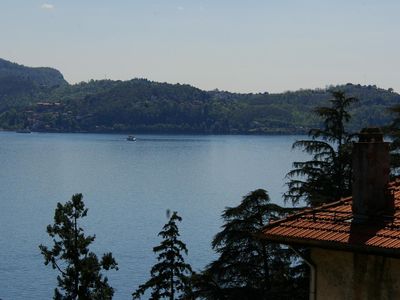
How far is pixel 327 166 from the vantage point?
25750 mm

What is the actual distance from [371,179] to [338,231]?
119 cm

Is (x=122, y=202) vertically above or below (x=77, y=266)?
below

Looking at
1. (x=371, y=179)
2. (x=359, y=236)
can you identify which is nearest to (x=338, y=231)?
(x=359, y=236)

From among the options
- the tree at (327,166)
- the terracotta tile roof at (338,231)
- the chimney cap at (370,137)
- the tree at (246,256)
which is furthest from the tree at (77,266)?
the chimney cap at (370,137)

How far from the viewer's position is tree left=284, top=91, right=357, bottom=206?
25000 mm

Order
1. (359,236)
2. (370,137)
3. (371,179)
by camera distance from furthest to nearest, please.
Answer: (370,137) → (371,179) → (359,236)

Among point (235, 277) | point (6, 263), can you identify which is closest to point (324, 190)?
point (235, 277)

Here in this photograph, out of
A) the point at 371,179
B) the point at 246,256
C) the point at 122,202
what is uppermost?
the point at 371,179

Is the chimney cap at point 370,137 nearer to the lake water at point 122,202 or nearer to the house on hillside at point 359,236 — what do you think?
the house on hillside at point 359,236

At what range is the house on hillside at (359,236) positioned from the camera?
391 inches

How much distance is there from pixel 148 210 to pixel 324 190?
7269 cm

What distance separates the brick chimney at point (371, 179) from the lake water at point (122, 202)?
2612 cm

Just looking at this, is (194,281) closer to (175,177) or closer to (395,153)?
(395,153)

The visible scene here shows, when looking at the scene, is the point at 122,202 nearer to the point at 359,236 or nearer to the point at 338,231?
the point at 338,231
